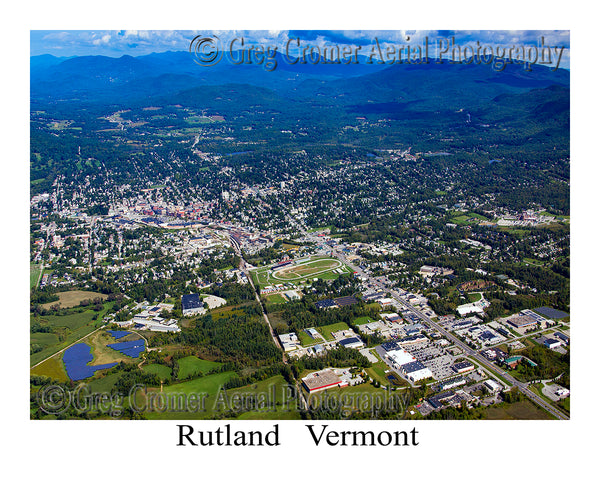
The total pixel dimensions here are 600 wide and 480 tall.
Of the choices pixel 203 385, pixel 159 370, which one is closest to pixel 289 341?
pixel 203 385

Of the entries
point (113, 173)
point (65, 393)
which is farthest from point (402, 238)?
point (113, 173)

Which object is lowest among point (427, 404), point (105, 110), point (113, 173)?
point (427, 404)

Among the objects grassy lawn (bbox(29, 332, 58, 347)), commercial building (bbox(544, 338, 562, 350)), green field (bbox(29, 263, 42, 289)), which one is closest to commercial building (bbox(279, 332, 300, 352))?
grassy lawn (bbox(29, 332, 58, 347))

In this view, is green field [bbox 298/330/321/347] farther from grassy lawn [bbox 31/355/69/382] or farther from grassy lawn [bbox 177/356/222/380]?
grassy lawn [bbox 31/355/69/382]

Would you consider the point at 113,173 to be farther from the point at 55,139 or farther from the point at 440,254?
the point at 440,254

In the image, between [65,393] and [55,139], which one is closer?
[65,393]

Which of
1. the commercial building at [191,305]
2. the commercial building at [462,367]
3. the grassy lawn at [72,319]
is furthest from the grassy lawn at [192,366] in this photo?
the commercial building at [462,367]

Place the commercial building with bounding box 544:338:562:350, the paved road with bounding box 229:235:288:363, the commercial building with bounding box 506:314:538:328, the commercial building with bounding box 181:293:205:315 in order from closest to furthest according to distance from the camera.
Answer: the commercial building with bounding box 544:338:562:350
the paved road with bounding box 229:235:288:363
the commercial building with bounding box 506:314:538:328
the commercial building with bounding box 181:293:205:315
